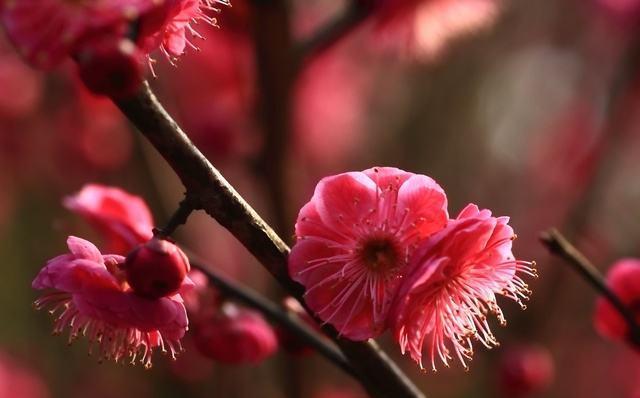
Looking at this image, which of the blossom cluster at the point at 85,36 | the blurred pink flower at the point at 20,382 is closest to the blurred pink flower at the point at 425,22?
the blossom cluster at the point at 85,36

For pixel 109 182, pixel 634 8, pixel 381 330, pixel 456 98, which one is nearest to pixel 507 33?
pixel 456 98

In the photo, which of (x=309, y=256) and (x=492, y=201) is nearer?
(x=309, y=256)

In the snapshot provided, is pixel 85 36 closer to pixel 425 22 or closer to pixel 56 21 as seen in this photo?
pixel 56 21

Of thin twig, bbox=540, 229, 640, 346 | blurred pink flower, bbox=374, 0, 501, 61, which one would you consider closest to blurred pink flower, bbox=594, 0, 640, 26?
blurred pink flower, bbox=374, 0, 501, 61

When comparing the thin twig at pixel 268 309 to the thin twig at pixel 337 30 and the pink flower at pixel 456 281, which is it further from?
the thin twig at pixel 337 30

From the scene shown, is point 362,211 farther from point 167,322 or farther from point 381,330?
point 167,322

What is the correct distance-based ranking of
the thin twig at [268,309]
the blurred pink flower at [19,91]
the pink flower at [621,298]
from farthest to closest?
the blurred pink flower at [19,91] < the pink flower at [621,298] < the thin twig at [268,309]

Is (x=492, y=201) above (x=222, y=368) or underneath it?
underneath
